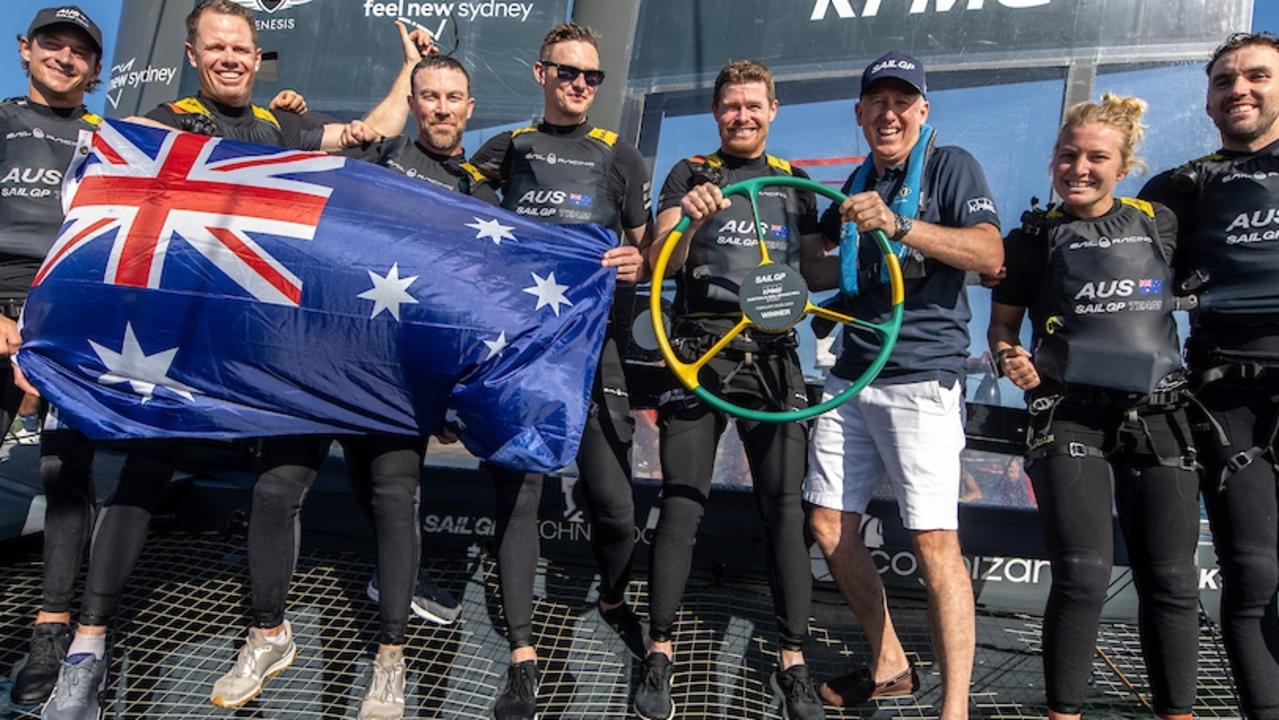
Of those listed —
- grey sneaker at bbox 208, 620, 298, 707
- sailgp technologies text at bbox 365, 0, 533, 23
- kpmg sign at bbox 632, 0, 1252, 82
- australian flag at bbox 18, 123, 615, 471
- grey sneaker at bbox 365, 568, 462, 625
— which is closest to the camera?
grey sneaker at bbox 208, 620, 298, 707

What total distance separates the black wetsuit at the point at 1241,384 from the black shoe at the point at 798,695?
3.51 ft

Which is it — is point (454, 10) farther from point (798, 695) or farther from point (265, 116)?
point (798, 695)

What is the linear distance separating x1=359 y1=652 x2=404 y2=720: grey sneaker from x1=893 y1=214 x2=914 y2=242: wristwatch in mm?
1745

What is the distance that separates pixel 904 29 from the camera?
3.95 metres

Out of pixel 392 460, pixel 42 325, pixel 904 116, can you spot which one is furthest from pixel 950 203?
pixel 42 325

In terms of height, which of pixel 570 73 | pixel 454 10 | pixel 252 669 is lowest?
pixel 252 669

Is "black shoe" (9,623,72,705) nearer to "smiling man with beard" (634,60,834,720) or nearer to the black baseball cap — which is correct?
"smiling man with beard" (634,60,834,720)

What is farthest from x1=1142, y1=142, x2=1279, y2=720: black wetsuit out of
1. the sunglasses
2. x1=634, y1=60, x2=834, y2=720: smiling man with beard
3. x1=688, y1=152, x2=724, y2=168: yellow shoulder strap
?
the sunglasses

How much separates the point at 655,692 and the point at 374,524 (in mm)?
909

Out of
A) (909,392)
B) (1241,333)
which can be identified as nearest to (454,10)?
(909,392)

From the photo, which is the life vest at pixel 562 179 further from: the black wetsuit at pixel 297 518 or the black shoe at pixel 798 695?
the black shoe at pixel 798 695

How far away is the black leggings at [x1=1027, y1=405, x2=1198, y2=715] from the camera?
2.07m

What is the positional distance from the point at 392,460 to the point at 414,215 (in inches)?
27.8

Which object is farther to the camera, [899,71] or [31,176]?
[31,176]
